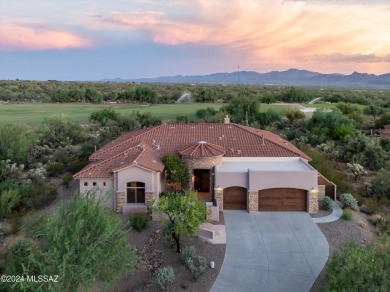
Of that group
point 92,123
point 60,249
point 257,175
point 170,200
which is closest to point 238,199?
point 257,175

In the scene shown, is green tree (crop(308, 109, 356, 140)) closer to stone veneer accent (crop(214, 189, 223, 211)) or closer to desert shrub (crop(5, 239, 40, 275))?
stone veneer accent (crop(214, 189, 223, 211))

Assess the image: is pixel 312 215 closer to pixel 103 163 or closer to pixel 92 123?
pixel 103 163

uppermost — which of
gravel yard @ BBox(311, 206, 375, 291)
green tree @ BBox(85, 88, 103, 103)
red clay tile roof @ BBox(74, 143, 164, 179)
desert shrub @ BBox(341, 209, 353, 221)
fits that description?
green tree @ BBox(85, 88, 103, 103)

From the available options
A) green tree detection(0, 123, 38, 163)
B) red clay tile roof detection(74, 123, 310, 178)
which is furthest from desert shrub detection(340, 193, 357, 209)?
green tree detection(0, 123, 38, 163)

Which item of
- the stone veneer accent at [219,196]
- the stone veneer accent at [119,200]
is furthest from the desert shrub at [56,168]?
the stone veneer accent at [219,196]

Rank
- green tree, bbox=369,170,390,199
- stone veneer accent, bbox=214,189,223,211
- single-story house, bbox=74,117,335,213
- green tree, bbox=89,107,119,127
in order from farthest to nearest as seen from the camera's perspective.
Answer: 1. green tree, bbox=89,107,119,127
2. green tree, bbox=369,170,390,199
3. stone veneer accent, bbox=214,189,223,211
4. single-story house, bbox=74,117,335,213

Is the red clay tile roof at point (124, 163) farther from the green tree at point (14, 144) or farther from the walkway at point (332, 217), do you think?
the green tree at point (14, 144)

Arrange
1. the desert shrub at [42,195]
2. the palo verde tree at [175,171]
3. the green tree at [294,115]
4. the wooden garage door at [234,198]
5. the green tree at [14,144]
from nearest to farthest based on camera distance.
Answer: the wooden garage door at [234,198] < the palo verde tree at [175,171] < the desert shrub at [42,195] < the green tree at [14,144] < the green tree at [294,115]
